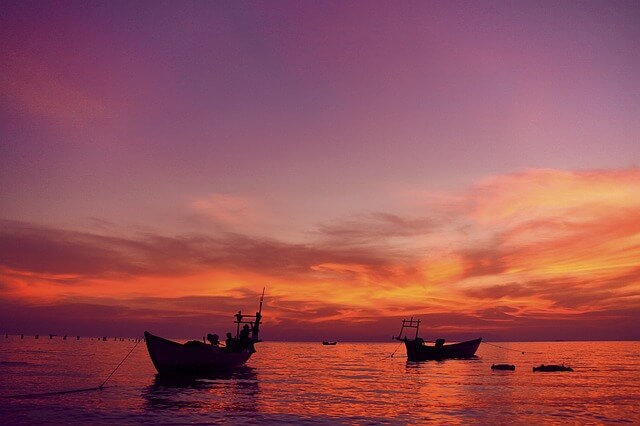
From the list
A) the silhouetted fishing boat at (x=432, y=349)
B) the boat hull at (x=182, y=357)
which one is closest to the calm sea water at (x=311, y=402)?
the boat hull at (x=182, y=357)

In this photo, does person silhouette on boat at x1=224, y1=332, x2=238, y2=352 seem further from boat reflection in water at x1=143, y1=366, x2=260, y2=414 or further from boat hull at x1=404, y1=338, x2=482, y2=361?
boat hull at x1=404, y1=338, x2=482, y2=361

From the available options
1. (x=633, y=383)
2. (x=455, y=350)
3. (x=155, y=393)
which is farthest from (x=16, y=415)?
(x=455, y=350)

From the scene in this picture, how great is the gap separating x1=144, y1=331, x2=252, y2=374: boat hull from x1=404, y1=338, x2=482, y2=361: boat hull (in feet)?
162

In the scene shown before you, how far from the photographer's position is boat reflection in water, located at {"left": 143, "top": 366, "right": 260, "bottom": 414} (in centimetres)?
3256

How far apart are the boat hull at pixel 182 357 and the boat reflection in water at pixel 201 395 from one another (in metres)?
1.04

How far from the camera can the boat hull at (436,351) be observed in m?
98.2

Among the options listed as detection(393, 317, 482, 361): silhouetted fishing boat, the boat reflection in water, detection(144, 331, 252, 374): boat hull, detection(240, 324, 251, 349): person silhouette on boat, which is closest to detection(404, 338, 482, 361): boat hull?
detection(393, 317, 482, 361): silhouetted fishing boat

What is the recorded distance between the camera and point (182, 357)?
5216cm

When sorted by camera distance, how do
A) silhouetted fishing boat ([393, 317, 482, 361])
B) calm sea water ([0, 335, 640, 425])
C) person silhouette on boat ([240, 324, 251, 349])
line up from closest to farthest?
calm sea water ([0, 335, 640, 425])
person silhouette on boat ([240, 324, 251, 349])
silhouetted fishing boat ([393, 317, 482, 361])

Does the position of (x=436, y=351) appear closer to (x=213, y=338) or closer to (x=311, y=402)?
(x=213, y=338)

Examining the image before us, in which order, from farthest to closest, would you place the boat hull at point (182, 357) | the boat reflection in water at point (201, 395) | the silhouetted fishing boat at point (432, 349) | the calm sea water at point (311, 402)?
the silhouetted fishing boat at point (432, 349)
the boat hull at point (182, 357)
the boat reflection in water at point (201, 395)
the calm sea water at point (311, 402)

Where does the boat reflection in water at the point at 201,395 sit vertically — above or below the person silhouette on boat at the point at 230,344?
below

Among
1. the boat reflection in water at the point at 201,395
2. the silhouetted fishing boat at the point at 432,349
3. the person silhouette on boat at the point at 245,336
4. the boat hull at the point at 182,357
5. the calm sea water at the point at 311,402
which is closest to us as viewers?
the calm sea water at the point at 311,402

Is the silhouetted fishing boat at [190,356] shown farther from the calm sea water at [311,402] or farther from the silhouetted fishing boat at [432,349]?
the silhouetted fishing boat at [432,349]
